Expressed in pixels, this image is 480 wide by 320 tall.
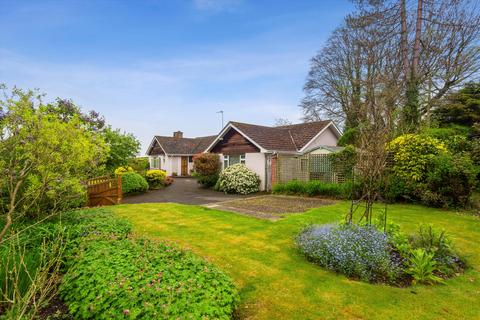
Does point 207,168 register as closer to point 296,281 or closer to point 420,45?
point 296,281

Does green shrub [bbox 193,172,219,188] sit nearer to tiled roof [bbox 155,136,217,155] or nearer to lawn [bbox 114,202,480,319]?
tiled roof [bbox 155,136,217,155]

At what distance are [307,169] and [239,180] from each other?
4.38 m

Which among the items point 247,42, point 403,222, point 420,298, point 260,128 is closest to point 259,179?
point 260,128

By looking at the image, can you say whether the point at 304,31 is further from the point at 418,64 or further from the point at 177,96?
the point at 418,64

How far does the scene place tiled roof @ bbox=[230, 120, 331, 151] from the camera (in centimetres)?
1752

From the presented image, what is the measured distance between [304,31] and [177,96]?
8.55m

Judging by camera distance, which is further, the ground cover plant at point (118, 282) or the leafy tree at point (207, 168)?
the leafy tree at point (207, 168)

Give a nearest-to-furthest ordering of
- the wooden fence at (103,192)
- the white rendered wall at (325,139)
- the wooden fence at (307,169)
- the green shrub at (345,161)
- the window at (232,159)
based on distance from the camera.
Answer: the wooden fence at (103,192) < the green shrub at (345,161) < the wooden fence at (307,169) < the window at (232,159) < the white rendered wall at (325,139)

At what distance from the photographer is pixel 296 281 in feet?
13.3

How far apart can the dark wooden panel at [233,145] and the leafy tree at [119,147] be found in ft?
20.8

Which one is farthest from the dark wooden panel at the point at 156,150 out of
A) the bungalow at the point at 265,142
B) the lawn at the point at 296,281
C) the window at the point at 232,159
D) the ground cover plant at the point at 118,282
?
the ground cover plant at the point at 118,282

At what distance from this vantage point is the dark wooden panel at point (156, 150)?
3124 cm

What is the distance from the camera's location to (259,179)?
55.5ft

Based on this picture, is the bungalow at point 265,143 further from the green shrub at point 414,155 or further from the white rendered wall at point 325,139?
the green shrub at point 414,155
